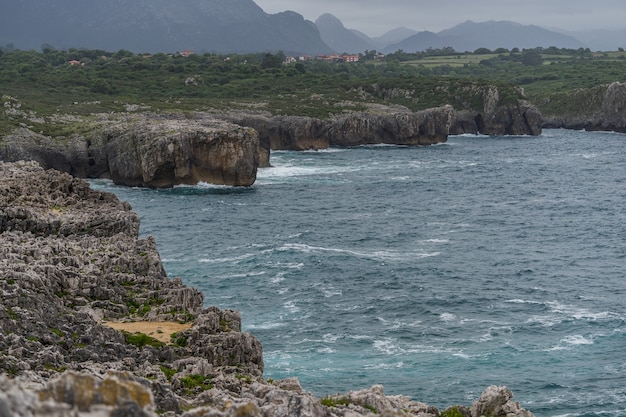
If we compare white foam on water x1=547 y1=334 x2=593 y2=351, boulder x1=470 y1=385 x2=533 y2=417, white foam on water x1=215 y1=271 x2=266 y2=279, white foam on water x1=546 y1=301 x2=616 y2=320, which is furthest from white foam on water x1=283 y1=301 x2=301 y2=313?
boulder x1=470 y1=385 x2=533 y2=417

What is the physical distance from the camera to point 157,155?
324ft

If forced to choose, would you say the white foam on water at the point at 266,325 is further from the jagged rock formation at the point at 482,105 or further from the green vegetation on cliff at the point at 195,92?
the jagged rock formation at the point at 482,105

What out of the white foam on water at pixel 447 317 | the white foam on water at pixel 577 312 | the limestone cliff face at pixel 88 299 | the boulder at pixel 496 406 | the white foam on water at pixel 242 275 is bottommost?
the white foam on water at pixel 447 317

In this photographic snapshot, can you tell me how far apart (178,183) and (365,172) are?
90.0 feet

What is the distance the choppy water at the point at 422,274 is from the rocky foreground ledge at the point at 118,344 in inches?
315

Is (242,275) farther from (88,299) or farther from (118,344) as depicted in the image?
(118,344)

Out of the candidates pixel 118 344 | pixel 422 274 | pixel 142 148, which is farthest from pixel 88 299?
pixel 142 148

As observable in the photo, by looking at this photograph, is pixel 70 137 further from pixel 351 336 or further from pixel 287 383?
A: pixel 287 383

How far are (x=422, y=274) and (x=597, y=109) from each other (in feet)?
468

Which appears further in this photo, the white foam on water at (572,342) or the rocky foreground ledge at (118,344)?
the white foam on water at (572,342)

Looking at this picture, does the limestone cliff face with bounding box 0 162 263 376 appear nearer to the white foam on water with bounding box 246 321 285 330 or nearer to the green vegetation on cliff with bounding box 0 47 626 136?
the white foam on water with bounding box 246 321 285 330

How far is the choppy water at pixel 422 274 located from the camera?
1670 inches

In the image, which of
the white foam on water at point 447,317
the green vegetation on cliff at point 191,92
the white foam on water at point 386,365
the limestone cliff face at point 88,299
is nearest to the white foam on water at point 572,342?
the white foam on water at point 447,317

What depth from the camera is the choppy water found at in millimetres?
42406
